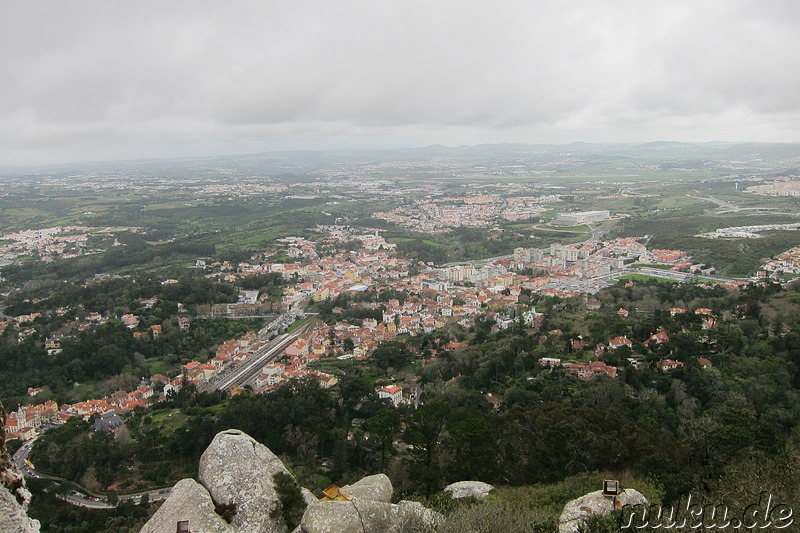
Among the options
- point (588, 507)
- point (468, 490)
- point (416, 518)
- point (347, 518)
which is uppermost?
point (347, 518)

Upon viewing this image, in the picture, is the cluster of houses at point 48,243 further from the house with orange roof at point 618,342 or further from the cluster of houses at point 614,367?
the house with orange roof at point 618,342

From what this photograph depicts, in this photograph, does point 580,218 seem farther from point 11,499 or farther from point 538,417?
point 11,499

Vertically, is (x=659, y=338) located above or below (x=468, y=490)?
below

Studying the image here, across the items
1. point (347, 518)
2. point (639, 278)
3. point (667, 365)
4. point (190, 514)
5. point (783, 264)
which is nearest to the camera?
point (347, 518)

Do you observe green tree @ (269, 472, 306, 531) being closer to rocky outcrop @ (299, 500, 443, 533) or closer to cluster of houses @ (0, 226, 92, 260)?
rocky outcrop @ (299, 500, 443, 533)

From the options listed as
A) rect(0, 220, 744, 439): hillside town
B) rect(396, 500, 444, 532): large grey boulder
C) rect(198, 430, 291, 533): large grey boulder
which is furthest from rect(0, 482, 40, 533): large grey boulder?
rect(0, 220, 744, 439): hillside town

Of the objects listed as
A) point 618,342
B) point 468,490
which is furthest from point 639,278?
point 468,490

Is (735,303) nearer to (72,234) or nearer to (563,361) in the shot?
(563,361)

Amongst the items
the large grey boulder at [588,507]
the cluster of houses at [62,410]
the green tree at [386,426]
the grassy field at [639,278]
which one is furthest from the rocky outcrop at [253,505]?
the grassy field at [639,278]
